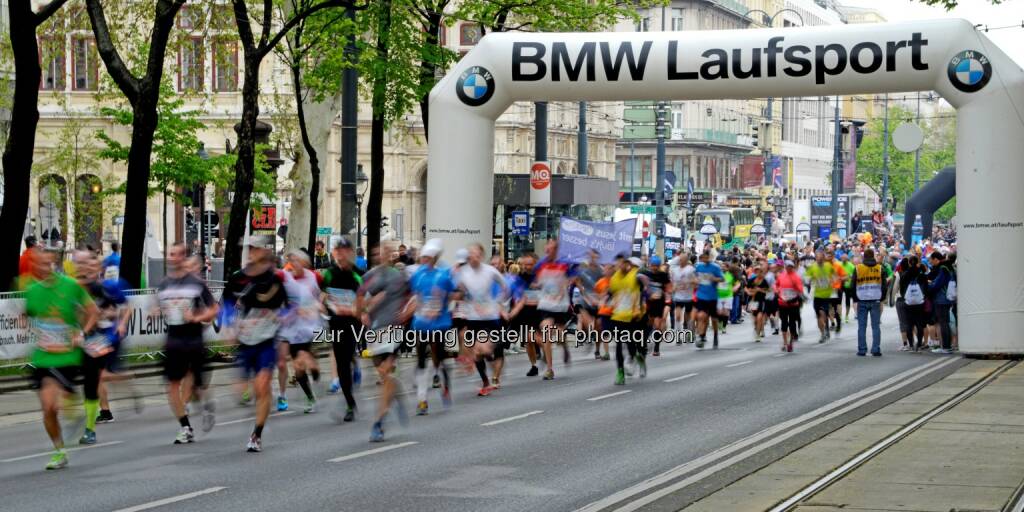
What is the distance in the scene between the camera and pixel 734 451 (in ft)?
45.8

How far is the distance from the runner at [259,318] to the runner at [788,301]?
602 inches

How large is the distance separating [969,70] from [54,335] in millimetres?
14771

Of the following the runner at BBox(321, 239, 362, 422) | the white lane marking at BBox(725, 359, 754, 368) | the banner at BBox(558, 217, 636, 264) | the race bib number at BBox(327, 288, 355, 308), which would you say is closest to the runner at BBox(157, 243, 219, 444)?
the runner at BBox(321, 239, 362, 422)

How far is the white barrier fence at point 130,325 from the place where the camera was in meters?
20.7

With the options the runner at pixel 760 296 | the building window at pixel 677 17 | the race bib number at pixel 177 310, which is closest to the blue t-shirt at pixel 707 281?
the runner at pixel 760 296

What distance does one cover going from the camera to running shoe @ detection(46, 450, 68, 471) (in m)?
12.8

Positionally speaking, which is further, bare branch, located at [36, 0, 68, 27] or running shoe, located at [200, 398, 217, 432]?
bare branch, located at [36, 0, 68, 27]

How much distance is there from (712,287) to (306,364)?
13.4 metres

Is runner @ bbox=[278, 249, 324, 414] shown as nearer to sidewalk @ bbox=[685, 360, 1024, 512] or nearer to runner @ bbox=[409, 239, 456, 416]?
runner @ bbox=[409, 239, 456, 416]

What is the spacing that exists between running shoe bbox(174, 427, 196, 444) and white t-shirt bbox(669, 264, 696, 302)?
16.7 meters

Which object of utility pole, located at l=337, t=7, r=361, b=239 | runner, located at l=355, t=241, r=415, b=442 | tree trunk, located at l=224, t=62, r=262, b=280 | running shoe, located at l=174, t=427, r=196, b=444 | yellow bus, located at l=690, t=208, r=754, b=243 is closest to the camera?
running shoe, located at l=174, t=427, r=196, b=444

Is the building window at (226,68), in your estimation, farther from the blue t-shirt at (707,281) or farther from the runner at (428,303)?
the runner at (428,303)

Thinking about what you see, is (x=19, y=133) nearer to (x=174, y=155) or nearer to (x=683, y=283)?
(x=683, y=283)

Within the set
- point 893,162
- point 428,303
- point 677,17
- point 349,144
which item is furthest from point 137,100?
point 893,162
